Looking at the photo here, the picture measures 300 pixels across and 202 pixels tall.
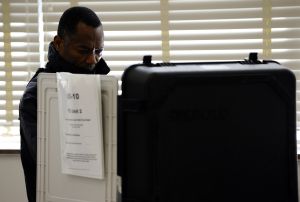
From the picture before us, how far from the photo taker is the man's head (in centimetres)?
151

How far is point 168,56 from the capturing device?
240 cm

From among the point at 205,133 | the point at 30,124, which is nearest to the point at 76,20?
the point at 30,124

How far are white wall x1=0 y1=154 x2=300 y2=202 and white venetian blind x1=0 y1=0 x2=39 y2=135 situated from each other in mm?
169

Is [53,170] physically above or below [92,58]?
below

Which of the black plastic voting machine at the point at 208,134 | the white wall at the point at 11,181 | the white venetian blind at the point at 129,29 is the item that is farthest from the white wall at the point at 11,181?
the black plastic voting machine at the point at 208,134

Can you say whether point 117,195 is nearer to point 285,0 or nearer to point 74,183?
point 74,183

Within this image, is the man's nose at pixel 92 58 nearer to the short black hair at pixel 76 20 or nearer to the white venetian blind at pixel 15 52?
the short black hair at pixel 76 20

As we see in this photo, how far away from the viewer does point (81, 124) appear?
3.35 ft

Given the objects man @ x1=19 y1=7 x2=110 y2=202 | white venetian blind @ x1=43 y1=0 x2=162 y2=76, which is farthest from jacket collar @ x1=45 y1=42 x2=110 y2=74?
white venetian blind @ x1=43 y1=0 x2=162 y2=76

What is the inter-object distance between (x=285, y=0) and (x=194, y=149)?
1617 mm

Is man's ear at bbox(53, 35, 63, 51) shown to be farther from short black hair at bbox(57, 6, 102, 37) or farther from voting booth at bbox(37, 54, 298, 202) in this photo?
voting booth at bbox(37, 54, 298, 202)

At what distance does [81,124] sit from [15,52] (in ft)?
5.36

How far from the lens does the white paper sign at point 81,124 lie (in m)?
1.00

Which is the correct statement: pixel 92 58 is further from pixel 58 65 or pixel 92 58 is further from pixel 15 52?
pixel 15 52
